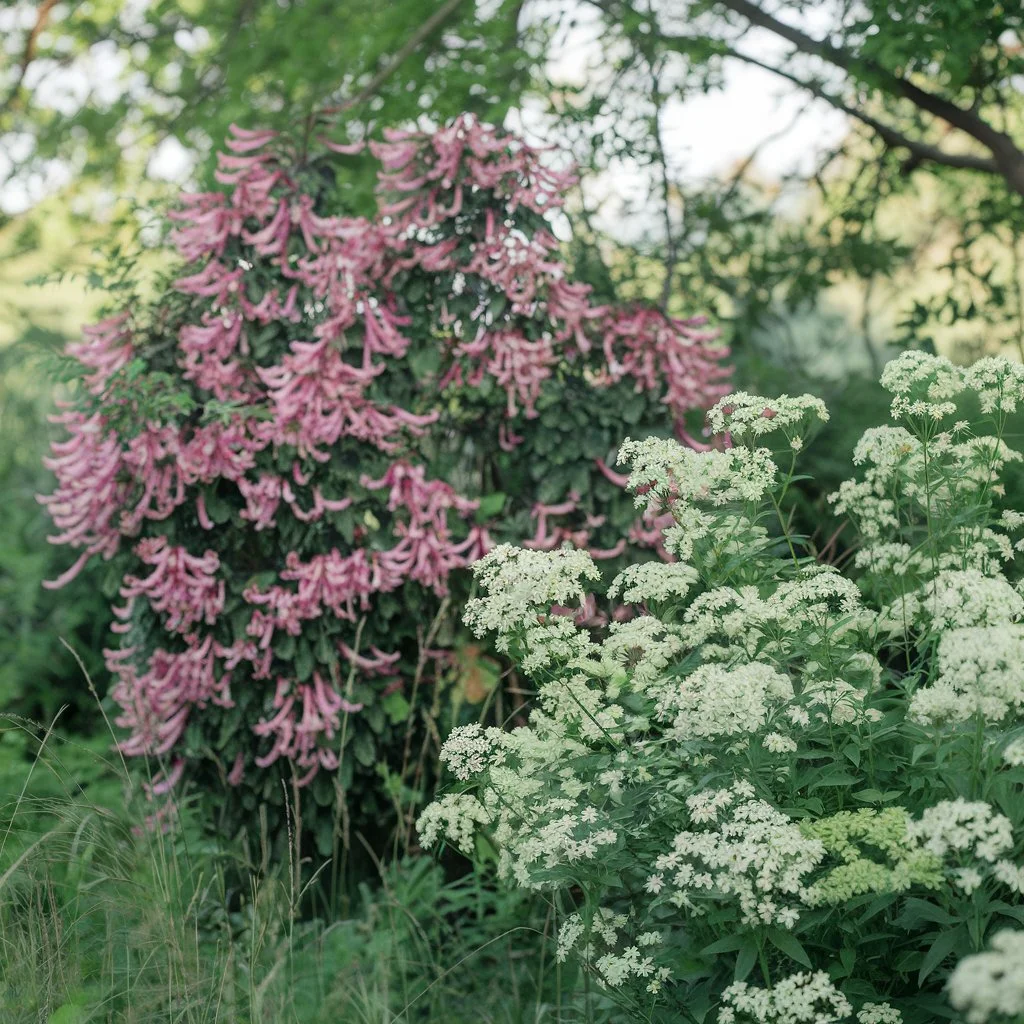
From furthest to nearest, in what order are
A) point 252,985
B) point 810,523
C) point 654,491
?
point 810,523, point 654,491, point 252,985

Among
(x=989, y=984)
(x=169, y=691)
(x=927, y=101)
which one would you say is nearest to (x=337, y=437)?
(x=169, y=691)

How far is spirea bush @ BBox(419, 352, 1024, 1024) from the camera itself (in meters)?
2.01

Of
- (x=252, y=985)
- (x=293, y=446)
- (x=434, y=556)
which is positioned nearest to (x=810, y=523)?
(x=434, y=556)

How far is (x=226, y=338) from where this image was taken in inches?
161

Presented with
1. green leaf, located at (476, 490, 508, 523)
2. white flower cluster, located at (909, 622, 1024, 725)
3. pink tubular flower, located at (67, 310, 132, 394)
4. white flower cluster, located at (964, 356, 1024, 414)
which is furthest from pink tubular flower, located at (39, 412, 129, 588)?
white flower cluster, located at (909, 622, 1024, 725)

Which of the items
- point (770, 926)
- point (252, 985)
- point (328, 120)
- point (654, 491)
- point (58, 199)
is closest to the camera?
point (770, 926)

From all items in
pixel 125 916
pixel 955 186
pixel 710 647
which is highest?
pixel 955 186

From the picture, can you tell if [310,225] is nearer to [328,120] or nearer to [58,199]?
[328,120]

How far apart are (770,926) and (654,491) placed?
2.88 feet

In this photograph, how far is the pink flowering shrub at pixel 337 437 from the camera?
396 cm

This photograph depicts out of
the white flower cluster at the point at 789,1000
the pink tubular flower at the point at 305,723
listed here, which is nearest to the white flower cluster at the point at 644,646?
the white flower cluster at the point at 789,1000

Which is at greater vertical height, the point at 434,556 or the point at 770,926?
the point at 434,556

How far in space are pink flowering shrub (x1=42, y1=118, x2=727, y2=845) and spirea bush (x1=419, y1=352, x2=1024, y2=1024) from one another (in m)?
1.42

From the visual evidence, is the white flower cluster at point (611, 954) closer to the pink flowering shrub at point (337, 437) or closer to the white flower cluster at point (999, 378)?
the white flower cluster at point (999, 378)
